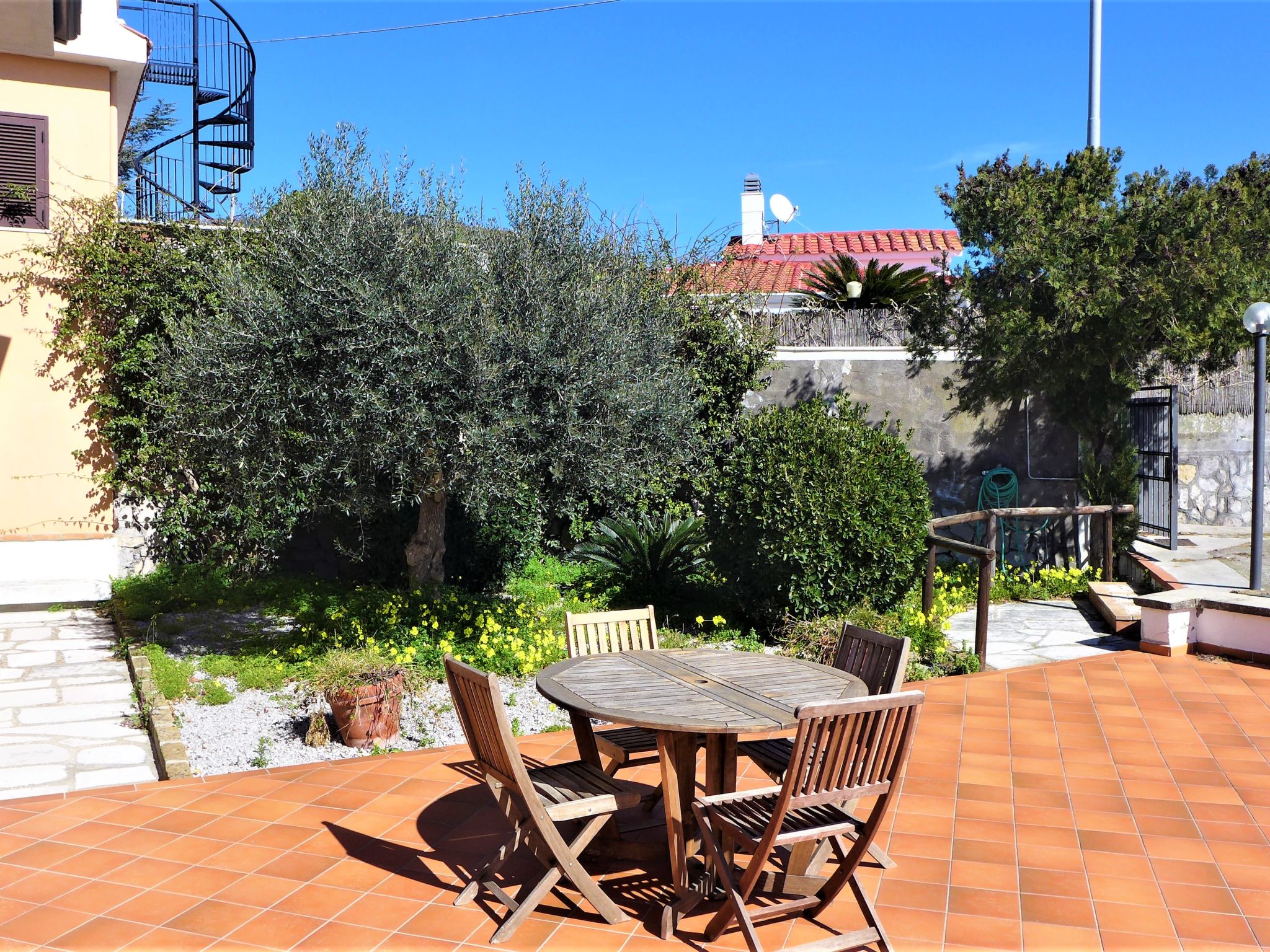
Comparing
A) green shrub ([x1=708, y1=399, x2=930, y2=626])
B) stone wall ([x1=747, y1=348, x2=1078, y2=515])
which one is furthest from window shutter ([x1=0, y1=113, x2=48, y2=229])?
stone wall ([x1=747, y1=348, x2=1078, y2=515])

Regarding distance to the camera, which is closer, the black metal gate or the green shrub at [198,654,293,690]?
the green shrub at [198,654,293,690]

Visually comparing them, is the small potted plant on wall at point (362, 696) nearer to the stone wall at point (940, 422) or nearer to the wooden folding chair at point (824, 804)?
the wooden folding chair at point (824, 804)

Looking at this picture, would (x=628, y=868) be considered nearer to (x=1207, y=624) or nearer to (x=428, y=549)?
(x=428, y=549)

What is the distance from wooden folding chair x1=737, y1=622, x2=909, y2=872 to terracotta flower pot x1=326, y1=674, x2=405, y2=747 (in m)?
2.15

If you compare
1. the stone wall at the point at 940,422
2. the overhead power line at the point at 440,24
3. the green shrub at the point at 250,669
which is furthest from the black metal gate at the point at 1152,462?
the overhead power line at the point at 440,24

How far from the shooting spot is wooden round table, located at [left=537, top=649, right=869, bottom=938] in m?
3.28

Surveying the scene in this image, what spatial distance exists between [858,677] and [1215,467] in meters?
10.8

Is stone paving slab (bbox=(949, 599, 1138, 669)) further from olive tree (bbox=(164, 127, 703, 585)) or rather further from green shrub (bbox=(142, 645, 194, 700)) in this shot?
green shrub (bbox=(142, 645, 194, 700))

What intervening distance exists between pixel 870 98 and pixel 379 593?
294 inches

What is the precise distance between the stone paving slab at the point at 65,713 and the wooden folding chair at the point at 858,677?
303cm

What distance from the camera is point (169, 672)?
625 centimetres

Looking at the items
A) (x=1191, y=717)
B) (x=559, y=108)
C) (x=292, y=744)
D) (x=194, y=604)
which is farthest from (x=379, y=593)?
(x=559, y=108)

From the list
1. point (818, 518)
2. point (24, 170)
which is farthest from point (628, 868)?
point (24, 170)

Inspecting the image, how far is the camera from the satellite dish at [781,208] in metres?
19.6
